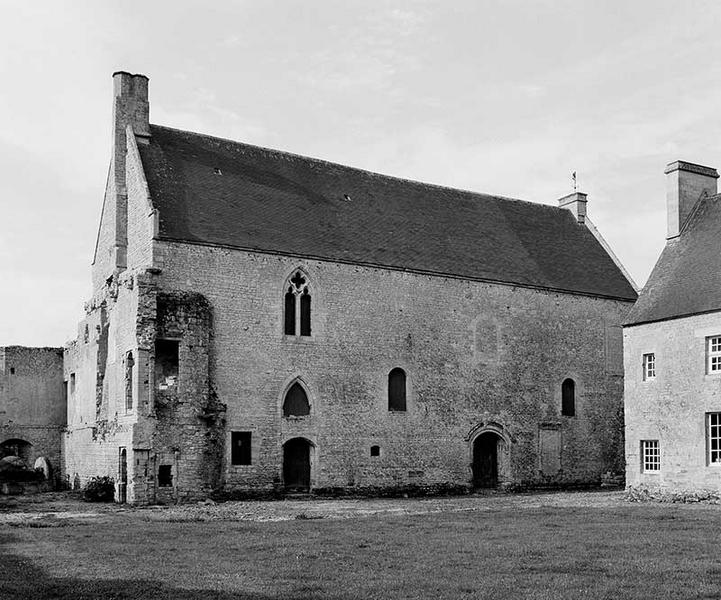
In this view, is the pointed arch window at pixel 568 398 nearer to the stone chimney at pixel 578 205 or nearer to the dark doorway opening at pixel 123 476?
the stone chimney at pixel 578 205

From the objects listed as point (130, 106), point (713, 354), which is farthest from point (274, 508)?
point (130, 106)

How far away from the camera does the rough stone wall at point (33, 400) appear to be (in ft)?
128

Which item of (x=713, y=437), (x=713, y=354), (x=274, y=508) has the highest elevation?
(x=713, y=354)

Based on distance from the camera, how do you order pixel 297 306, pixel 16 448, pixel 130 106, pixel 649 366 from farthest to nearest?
pixel 16 448
pixel 130 106
pixel 297 306
pixel 649 366

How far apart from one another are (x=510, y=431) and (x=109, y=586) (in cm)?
2608

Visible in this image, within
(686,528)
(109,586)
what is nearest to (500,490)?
(686,528)

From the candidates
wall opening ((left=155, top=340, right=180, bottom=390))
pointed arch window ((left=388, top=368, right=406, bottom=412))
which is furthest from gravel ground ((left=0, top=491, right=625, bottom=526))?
wall opening ((left=155, top=340, right=180, bottom=390))

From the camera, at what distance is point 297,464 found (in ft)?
103

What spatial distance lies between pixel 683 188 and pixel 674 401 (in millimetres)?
8081

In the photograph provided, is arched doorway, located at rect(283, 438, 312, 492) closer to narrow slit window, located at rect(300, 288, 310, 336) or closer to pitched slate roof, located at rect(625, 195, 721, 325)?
narrow slit window, located at rect(300, 288, 310, 336)

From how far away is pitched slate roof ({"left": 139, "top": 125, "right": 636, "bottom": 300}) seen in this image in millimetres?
31594

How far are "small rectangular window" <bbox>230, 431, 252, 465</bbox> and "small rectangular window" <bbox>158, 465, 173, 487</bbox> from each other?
2067 mm

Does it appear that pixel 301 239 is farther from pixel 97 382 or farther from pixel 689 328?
pixel 689 328

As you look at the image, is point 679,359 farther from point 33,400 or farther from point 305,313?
point 33,400
